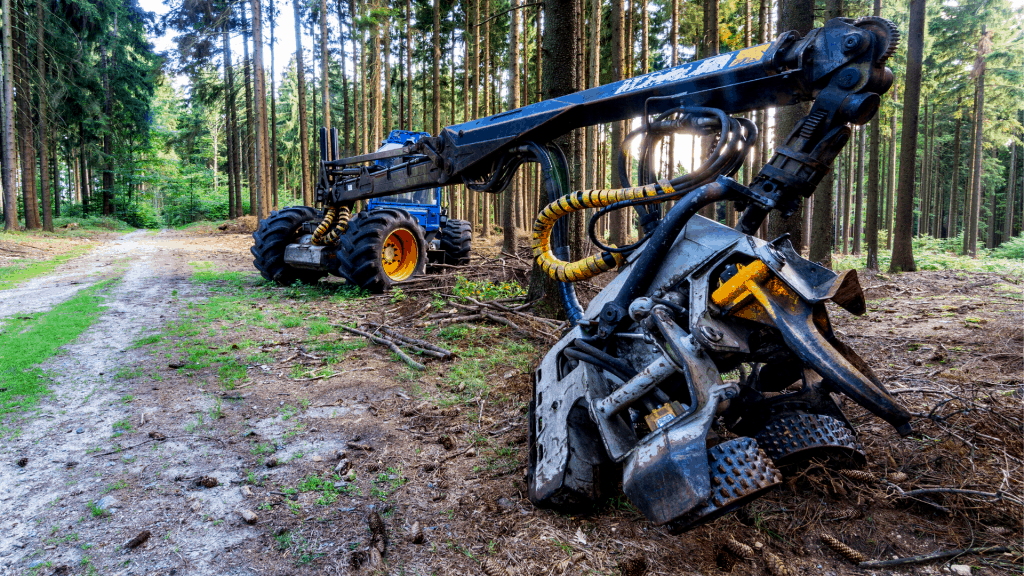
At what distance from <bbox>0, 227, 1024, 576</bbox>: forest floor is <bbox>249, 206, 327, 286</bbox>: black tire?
11.6ft

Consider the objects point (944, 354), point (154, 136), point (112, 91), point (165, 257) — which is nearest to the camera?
point (944, 354)

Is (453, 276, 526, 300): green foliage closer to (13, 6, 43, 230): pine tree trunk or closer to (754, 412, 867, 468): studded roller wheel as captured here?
(754, 412, 867, 468): studded roller wheel

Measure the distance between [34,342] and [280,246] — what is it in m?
4.35

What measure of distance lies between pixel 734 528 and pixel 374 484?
6.34 feet

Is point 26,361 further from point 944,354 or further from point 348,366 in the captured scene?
point 944,354

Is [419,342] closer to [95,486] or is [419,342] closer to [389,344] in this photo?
[389,344]

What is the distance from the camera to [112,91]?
30.1 metres

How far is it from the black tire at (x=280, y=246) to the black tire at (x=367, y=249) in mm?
1061

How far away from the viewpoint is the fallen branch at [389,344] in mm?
5083

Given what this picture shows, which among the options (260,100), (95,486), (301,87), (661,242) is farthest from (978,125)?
(95,486)

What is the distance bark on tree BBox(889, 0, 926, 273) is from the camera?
1212 centimetres

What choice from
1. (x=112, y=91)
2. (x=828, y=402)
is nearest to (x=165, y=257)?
(x=828, y=402)

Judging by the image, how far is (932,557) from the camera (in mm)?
2139

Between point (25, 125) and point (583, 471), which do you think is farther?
point (25, 125)
